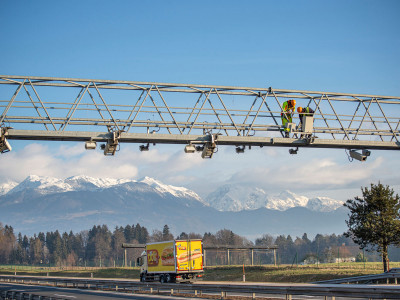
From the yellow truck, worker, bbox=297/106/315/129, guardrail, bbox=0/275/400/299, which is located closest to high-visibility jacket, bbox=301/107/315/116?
worker, bbox=297/106/315/129

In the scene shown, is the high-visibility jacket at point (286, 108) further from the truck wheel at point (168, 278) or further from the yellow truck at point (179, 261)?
the truck wheel at point (168, 278)

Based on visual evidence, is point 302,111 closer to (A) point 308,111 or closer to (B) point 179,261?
(A) point 308,111

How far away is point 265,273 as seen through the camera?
186ft

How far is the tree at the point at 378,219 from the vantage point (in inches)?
1870

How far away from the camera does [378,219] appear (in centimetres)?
4797

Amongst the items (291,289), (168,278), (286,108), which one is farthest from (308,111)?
(168,278)

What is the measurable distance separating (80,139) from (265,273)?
32976 mm

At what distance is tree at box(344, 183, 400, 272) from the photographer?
47.5 meters

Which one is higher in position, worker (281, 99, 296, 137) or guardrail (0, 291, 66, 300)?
worker (281, 99, 296, 137)

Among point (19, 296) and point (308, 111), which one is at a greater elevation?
point (308, 111)

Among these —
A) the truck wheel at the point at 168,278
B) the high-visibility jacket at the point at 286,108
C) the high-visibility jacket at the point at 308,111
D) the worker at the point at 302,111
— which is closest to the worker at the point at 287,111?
the high-visibility jacket at the point at 286,108

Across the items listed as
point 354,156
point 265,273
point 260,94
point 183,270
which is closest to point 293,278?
point 265,273

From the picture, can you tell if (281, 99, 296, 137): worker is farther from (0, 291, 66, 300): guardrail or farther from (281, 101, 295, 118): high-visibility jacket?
(0, 291, 66, 300): guardrail

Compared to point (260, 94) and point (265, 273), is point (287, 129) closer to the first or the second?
point (260, 94)
